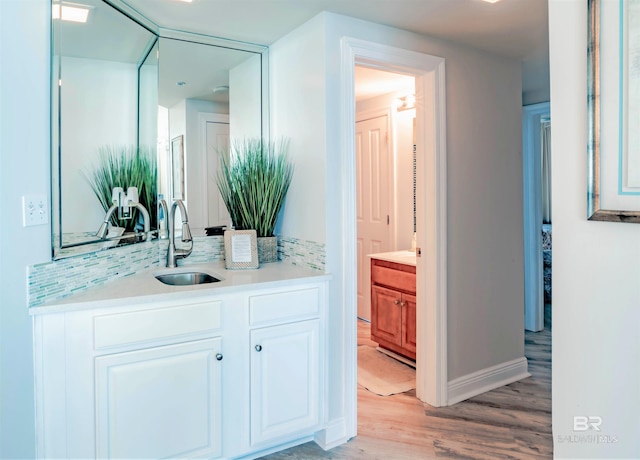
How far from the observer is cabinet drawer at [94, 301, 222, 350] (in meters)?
1.71

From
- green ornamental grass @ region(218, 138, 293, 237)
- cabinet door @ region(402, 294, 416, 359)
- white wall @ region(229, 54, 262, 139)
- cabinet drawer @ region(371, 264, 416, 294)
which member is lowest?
cabinet door @ region(402, 294, 416, 359)

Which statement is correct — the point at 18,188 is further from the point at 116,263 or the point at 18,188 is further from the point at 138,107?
the point at 138,107

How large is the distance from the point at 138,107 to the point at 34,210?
95cm

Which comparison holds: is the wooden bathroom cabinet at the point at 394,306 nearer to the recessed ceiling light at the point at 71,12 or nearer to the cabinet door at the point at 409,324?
the cabinet door at the point at 409,324

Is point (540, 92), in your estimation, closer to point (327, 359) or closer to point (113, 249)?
point (327, 359)

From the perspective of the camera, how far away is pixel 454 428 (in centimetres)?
248

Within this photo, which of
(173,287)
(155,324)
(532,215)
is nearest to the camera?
(155,324)

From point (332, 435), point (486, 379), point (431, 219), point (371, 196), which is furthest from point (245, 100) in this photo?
point (486, 379)

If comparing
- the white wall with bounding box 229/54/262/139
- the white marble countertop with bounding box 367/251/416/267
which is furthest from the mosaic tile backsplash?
the white marble countertop with bounding box 367/251/416/267

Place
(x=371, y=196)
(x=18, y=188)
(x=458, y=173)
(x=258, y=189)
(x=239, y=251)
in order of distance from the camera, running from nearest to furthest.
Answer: (x=18, y=188) < (x=239, y=251) < (x=258, y=189) < (x=458, y=173) < (x=371, y=196)

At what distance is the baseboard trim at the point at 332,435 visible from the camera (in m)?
2.29

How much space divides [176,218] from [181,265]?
0.97ft

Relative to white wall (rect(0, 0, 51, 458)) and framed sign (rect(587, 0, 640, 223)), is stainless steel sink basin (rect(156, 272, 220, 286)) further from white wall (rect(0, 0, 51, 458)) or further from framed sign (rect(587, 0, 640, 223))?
framed sign (rect(587, 0, 640, 223))

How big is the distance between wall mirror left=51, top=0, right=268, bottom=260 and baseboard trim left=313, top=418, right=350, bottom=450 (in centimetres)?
134
